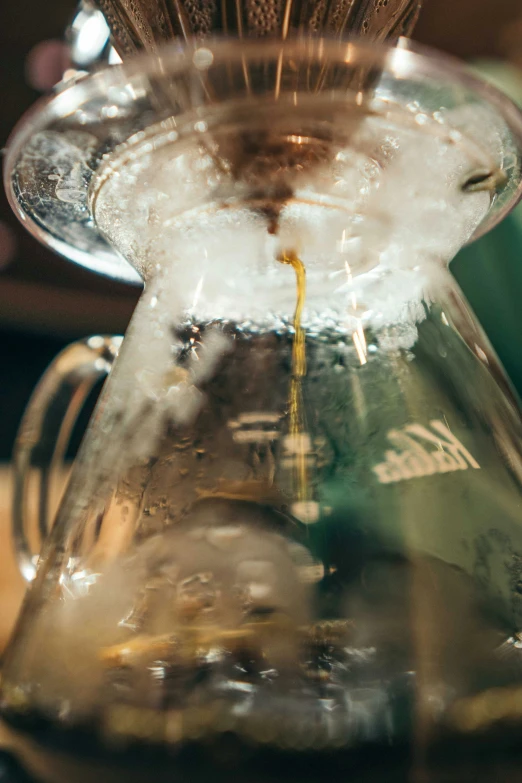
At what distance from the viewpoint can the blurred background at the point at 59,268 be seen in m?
0.55

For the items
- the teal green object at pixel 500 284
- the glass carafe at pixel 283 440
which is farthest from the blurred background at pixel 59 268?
the glass carafe at pixel 283 440

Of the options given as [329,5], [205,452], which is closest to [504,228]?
[329,5]

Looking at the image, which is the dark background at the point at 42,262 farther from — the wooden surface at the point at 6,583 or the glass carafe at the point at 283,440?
the glass carafe at the point at 283,440

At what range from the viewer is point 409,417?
0.27 m

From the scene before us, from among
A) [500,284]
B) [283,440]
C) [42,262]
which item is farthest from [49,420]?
[42,262]

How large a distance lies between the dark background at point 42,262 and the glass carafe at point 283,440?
56 centimetres

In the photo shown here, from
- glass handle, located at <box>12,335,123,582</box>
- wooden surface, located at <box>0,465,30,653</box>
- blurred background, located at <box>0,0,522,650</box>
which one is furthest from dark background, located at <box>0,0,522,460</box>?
glass handle, located at <box>12,335,123,582</box>

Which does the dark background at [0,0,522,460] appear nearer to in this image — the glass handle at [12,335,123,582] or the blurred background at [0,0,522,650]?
the blurred background at [0,0,522,650]

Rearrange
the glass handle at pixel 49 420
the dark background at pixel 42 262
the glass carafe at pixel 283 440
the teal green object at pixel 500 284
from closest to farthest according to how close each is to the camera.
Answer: the glass carafe at pixel 283 440 < the glass handle at pixel 49 420 < the teal green object at pixel 500 284 < the dark background at pixel 42 262

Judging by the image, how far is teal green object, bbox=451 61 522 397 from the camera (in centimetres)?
53

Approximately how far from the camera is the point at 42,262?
1.03 metres

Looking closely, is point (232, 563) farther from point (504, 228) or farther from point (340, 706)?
point (504, 228)

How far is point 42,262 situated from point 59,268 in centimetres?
3

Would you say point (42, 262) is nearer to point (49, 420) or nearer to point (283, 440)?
point (49, 420)
